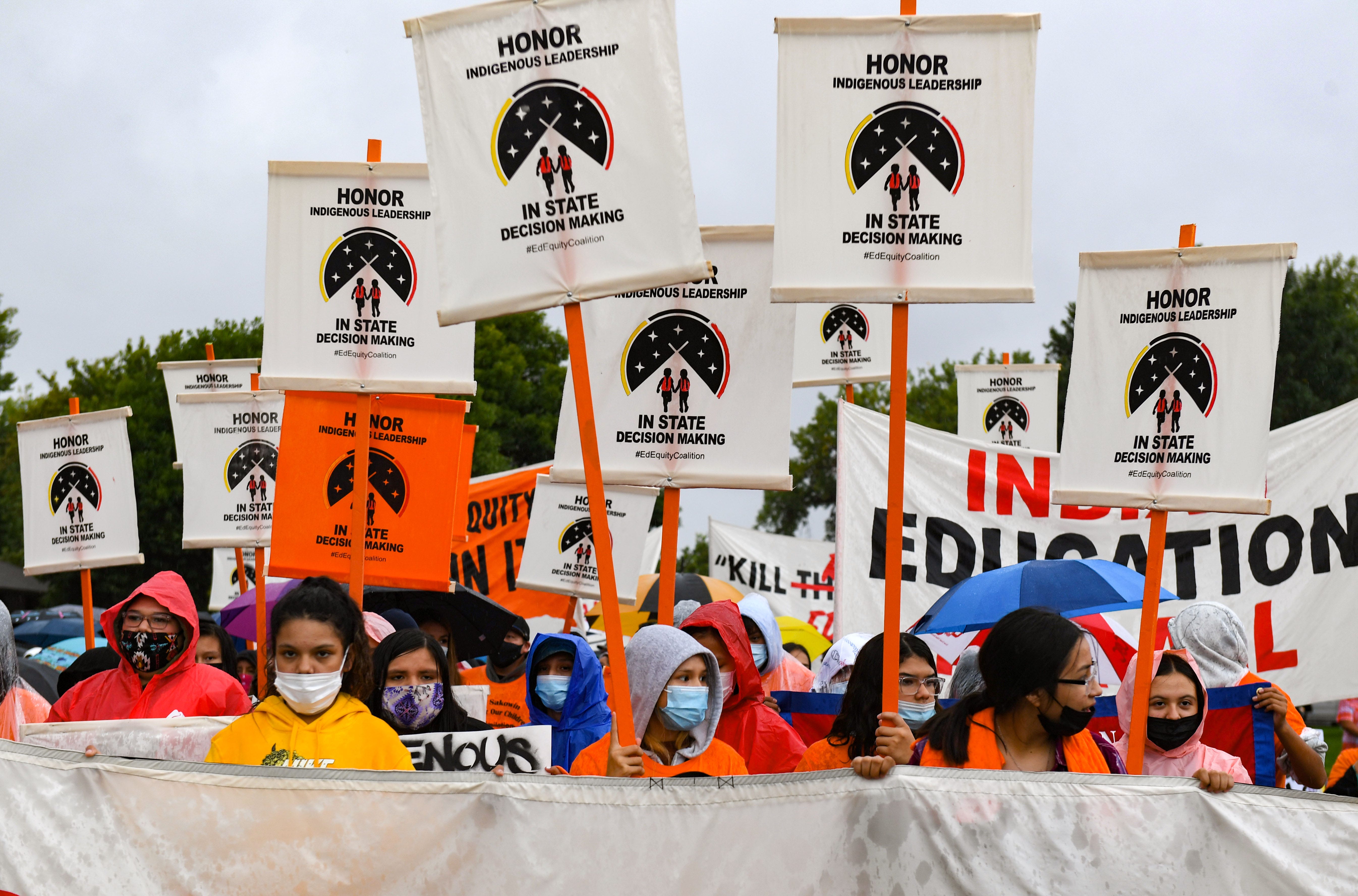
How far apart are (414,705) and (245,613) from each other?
231 inches

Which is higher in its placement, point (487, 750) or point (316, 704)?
point (316, 704)

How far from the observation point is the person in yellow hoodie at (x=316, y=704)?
409cm

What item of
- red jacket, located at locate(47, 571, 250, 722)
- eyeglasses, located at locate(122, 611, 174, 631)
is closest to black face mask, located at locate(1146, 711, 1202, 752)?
red jacket, located at locate(47, 571, 250, 722)

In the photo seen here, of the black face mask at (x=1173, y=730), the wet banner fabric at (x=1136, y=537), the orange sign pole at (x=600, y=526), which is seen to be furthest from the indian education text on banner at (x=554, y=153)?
the wet banner fabric at (x=1136, y=537)

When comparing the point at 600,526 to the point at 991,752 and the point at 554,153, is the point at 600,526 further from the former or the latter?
the point at 991,752

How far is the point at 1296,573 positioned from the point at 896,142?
598 cm

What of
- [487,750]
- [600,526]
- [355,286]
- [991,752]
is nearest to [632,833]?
[487,750]

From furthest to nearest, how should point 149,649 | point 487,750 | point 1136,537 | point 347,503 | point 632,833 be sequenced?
point 1136,537 → point 347,503 → point 149,649 → point 487,750 → point 632,833

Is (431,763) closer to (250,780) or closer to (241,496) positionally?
(250,780)

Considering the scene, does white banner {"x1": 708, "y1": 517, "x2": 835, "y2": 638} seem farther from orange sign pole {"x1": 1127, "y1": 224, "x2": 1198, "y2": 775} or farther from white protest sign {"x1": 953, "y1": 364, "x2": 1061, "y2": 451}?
orange sign pole {"x1": 1127, "y1": 224, "x2": 1198, "y2": 775}

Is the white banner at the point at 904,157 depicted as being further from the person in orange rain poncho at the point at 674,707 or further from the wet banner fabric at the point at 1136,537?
the wet banner fabric at the point at 1136,537

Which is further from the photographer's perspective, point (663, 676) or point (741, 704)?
point (741, 704)

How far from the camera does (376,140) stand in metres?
6.62

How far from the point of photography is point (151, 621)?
549 cm
